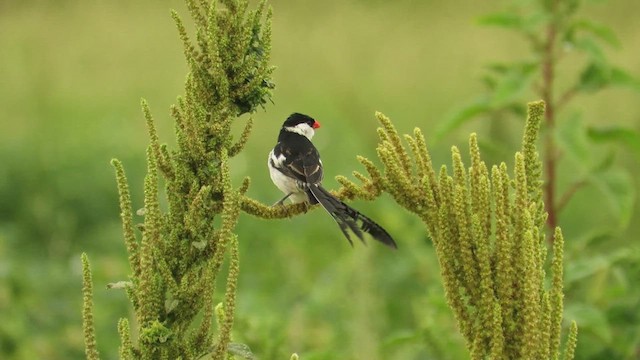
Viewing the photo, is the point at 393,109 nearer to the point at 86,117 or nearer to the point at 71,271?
the point at 86,117

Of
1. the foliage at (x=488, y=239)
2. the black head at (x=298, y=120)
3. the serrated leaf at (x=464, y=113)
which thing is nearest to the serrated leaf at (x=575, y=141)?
the serrated leaf at (x=464, y=113)

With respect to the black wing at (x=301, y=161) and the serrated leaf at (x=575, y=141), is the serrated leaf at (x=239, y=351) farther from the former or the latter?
the serrated leaf at (x=575, y=141)

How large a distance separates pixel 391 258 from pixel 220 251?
7576 mm

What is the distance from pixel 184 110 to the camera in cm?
265

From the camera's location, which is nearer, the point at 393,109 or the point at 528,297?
the point at 528,297

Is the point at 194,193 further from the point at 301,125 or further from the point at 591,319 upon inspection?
the point at 591,319

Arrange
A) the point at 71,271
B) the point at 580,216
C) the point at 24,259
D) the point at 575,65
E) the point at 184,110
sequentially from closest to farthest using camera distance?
the point at 184,110 → the point at 71,271 → the point at 24,259 → the point at 580,216 → the point at 575,65

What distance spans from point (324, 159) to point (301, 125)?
9.42 m

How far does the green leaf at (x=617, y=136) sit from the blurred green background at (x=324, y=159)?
221 millimetres

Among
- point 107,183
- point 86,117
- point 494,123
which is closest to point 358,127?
point 107,183

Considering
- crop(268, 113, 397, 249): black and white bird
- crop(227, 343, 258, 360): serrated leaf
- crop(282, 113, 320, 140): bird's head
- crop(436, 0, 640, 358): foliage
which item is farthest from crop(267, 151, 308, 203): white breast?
crop(436, 0, 640, 358): foliage

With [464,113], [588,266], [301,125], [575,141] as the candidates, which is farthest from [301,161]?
[575,141]

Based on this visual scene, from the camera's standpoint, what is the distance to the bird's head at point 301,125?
393 cm

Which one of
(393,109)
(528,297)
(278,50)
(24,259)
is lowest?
(528,297)
